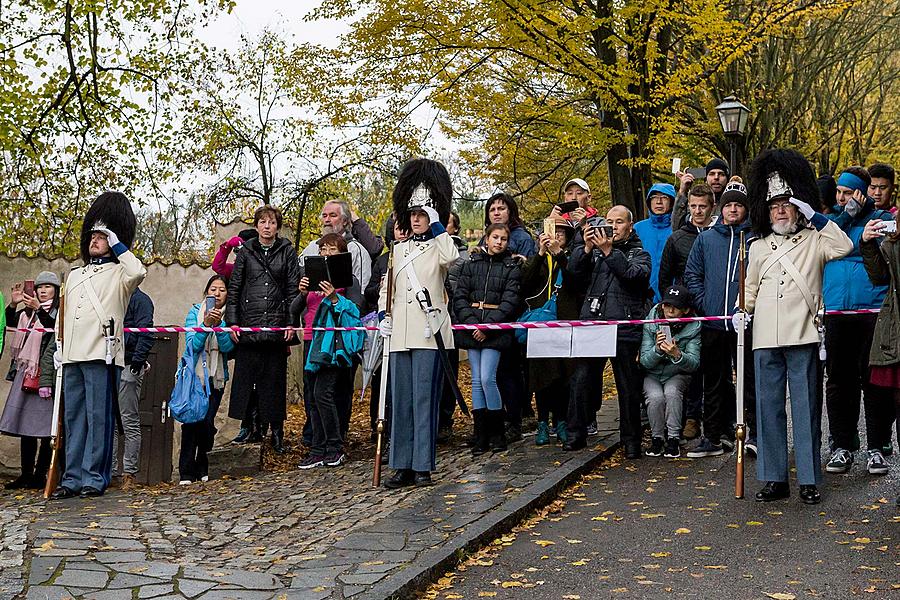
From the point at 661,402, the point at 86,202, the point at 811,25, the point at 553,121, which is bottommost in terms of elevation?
the point at 661,402

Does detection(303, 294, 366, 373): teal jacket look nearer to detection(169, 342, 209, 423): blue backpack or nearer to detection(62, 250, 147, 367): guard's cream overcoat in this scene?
detection(169, 342, 209, 423): blue backpack

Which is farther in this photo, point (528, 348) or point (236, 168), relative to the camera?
point (236, 168)

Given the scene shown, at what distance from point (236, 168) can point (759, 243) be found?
16.5 m

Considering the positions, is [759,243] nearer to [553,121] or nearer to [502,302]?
[502,302]

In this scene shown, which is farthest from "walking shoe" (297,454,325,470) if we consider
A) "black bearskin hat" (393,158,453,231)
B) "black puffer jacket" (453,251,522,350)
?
"black bearskin hat" (393,158,453,231)

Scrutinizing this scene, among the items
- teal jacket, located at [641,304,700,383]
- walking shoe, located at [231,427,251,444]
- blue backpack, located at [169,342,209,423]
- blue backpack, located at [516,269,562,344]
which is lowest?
walking shoe, located at [231,427,251,444]

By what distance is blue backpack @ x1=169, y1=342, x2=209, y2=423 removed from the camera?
392 inches

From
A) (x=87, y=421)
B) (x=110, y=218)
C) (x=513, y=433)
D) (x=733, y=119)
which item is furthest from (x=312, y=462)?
(x=733, y=119)

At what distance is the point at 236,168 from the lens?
22906 mm

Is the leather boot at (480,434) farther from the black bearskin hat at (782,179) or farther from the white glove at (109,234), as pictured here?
the white glove at (109,234)

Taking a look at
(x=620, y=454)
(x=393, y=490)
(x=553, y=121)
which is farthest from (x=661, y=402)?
(x=553, y=121)

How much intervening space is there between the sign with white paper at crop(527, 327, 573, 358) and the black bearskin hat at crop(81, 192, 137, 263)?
336 centimetres

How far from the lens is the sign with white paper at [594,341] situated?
30.3 ft

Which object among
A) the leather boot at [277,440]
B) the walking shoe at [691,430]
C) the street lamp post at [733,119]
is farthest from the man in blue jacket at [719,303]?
the street lamp post at [733,119]
